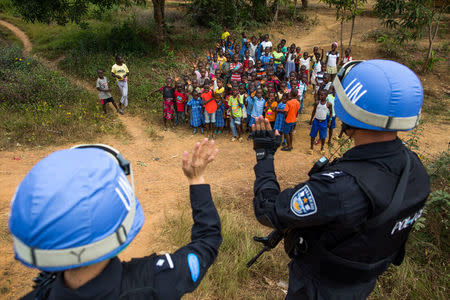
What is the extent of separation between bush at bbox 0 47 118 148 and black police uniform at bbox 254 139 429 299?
7.16 m

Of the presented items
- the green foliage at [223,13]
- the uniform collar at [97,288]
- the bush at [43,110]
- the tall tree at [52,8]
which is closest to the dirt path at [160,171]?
the bush at [43,110]

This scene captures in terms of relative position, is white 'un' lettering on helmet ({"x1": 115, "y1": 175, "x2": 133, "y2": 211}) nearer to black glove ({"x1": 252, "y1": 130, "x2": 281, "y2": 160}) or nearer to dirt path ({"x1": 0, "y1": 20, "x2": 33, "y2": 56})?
black glove ({"x1": 252, "y1": 130, "x2": 281, "y2": 160})

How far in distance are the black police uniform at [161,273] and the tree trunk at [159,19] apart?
1236 cm

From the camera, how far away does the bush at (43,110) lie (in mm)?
7520

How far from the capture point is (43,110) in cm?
823

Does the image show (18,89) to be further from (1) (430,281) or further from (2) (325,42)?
(2) (325,42)

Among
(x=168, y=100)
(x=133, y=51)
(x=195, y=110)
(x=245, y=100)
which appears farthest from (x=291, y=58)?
(x=133, y=51)

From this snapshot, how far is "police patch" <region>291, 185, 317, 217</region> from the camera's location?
4.80ft

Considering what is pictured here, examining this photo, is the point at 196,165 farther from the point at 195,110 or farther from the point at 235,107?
the point at 195,110

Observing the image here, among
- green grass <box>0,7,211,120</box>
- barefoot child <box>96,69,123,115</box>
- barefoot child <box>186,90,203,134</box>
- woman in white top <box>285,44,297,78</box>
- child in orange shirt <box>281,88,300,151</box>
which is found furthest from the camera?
green grass <box>0,7,211,120</box>

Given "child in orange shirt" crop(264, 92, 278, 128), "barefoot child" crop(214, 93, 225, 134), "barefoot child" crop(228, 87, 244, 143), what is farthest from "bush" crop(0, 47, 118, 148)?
"child in orange shirt" crop(264, 92, 278, 128)

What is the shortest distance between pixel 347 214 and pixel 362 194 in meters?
0.12

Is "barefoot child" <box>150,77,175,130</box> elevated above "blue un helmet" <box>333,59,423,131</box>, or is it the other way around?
"blue un helmet" <box>333,59,423,131</box>

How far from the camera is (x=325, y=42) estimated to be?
52.3 feet
